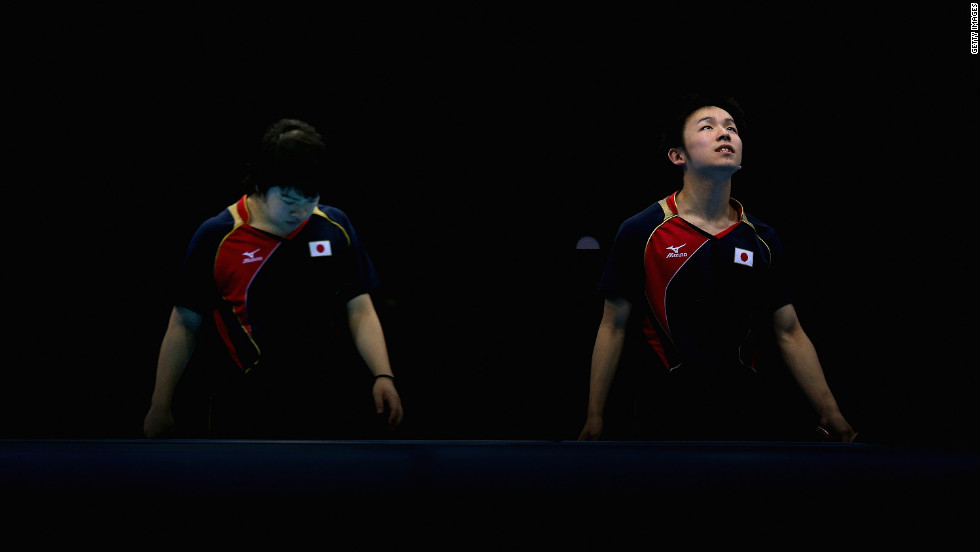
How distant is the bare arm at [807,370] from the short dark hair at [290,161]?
4.13ft

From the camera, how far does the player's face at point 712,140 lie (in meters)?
2.15

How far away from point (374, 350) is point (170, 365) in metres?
0.53

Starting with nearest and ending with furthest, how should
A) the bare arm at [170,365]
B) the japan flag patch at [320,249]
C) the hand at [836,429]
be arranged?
1. the hand at [836,429]
2. the bare arm at [170,365]
3. the japan flag patch at [320,249]

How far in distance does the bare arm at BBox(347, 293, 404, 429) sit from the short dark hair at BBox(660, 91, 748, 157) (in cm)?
96

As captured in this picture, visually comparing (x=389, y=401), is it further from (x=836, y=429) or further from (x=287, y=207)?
(x=836, y=429)

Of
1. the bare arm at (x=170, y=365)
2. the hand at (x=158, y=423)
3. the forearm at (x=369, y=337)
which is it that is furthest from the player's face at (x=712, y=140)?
the hand at (x=158, y=423)

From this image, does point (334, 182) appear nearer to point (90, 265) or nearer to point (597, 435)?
point (90, 265)

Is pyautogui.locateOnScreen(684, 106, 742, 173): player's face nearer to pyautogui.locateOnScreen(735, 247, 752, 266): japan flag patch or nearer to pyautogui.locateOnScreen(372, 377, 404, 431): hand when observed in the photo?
pyautogui.locateOnScreen(735, 247, 752, 266): japan flag patch

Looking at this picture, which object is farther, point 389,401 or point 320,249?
point 320,249

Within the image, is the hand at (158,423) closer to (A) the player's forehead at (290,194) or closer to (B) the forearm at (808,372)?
(A) the player's forehead at (290,194)

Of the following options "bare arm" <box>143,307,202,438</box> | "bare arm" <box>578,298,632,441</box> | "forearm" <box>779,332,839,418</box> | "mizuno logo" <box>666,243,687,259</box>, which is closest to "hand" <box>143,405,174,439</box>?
"bare arm" <box>143,307,202,438</box>

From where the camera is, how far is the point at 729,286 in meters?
2.15

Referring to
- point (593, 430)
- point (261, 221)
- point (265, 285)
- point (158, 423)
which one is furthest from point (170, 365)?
point (593, 430)

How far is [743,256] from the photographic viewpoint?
7.11 feet
